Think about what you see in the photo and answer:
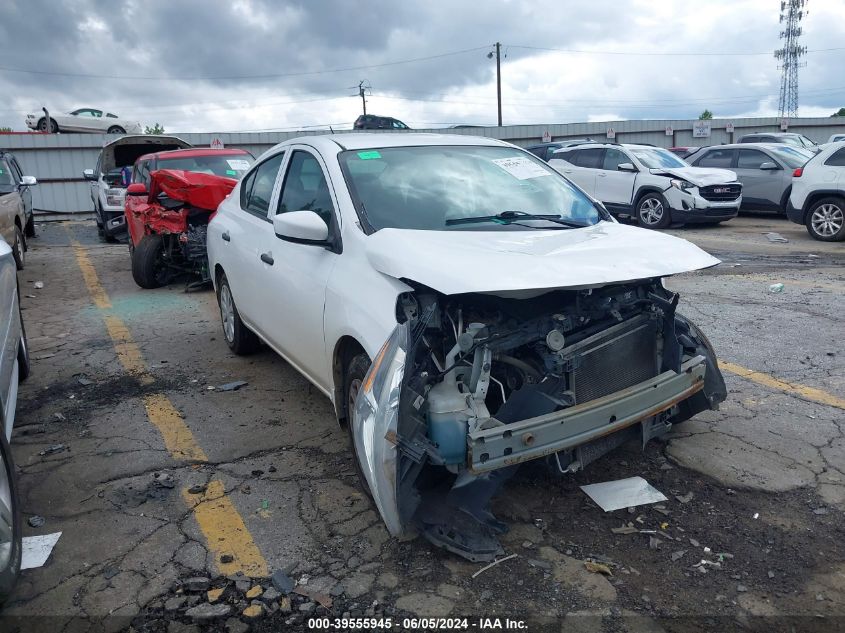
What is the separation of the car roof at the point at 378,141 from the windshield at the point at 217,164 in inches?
228

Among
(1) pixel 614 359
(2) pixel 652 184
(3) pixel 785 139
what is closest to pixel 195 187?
(1) pixel 614 359

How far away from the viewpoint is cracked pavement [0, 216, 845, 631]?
2740mm

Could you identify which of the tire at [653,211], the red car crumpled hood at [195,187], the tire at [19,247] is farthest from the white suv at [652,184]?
the tire at [19,247]

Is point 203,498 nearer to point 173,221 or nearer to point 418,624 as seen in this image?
point 418,624

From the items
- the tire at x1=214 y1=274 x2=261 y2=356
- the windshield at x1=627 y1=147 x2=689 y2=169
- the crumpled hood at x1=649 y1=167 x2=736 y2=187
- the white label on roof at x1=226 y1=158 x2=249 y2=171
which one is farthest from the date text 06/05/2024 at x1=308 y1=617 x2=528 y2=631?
the windshield at x1=627 y1=147 x2=689 y2=169

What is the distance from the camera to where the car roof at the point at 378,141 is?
430 cm

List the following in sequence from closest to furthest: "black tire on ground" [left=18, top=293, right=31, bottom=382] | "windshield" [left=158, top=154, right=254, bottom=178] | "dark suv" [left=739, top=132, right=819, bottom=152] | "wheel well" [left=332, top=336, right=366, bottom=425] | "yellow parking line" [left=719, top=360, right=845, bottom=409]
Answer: "wheel well" [left=332, top=336, right=366, bottom=425]
"yellow parking line" [left=719, top=360, right=845, bottom=409]
"black tire on ground" [left=18, top=293, right=31, bottom=382]
"windshield" [left=158, top=154, right=254, bottom=178]
"dark suv" [left=739, top=132, right=819, bottom=152]

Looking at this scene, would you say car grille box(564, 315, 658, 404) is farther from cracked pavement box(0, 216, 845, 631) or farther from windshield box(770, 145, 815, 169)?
windshield box(770, 145, 815, 169)

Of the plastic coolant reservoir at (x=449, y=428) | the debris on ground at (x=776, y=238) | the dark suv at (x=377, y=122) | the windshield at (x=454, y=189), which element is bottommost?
the debris on ground at (x=776, y=238)

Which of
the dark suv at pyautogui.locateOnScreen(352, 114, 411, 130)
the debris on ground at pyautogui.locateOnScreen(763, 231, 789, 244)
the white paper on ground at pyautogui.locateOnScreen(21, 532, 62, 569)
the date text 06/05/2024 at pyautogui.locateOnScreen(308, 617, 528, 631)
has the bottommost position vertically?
the date text 06/05/2024 at pyautogui.locateOnScreen(308, 617, 528, 631)

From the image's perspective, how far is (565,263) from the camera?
308cm

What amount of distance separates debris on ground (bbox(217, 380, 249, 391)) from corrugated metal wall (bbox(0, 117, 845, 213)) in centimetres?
1549

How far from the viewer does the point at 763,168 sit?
14.8 meters

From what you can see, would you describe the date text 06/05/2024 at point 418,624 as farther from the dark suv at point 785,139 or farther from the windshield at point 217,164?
the dark suv at point 785,139
